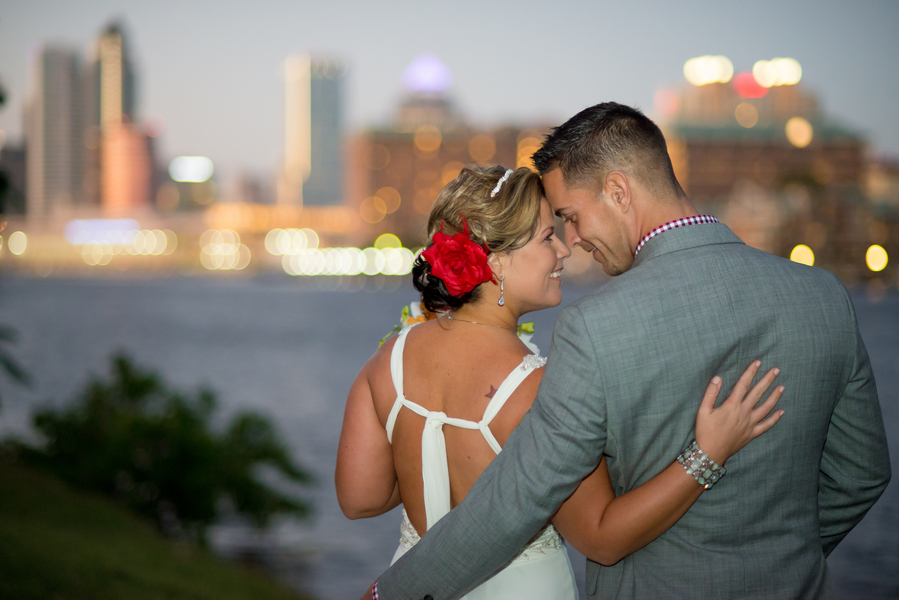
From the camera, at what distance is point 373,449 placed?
1.89 m

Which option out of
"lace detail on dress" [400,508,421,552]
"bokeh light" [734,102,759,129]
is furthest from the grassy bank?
"bokeh light" [734,102,759,129]

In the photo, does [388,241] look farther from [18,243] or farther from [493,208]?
[493,208]

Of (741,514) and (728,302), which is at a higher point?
(728,302)

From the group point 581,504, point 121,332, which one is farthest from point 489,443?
point 121,332

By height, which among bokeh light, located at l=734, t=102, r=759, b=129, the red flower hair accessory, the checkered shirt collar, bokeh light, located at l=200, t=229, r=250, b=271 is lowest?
bokeh light, located at l=200, t=229, r=250, b=271

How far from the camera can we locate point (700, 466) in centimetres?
139

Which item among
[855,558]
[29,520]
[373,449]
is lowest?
[855,558]

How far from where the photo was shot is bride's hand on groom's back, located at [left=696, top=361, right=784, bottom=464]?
138 centimetres

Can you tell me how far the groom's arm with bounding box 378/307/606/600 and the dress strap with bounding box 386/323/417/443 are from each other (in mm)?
335

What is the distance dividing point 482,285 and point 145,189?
165 meters

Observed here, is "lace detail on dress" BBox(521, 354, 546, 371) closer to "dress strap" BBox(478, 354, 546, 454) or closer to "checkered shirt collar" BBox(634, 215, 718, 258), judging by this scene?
"dress strap" BBox(478, 354, 546, 454)

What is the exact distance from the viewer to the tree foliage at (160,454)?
9508mm

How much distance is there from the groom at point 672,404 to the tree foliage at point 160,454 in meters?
8.89

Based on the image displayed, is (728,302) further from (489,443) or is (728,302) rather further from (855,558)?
(855,558)
